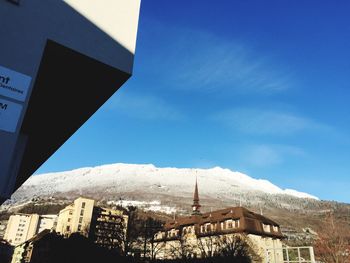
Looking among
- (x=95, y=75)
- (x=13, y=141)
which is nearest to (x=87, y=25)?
(x=95, y=75)

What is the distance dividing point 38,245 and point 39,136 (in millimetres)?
54996

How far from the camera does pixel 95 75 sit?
262 inches

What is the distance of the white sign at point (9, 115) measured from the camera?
5.20m

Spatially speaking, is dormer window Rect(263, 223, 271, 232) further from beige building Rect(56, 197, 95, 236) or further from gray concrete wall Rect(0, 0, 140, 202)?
gray concrete wall Rect(0, 0, 140, 202)

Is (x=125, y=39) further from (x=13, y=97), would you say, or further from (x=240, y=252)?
(x=240, y=252)

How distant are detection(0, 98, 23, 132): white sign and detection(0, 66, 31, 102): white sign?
14 cm

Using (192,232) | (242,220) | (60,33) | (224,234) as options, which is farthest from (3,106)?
(192,232)

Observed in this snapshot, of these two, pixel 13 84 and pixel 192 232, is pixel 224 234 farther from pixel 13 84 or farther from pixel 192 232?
pixel 13 84

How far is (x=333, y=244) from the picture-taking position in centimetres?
2806

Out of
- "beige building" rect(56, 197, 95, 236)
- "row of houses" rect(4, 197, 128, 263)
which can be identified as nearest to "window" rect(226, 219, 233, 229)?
"row of houses" rect(4, 197, 128, 263)

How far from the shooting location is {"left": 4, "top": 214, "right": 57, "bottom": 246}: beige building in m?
120

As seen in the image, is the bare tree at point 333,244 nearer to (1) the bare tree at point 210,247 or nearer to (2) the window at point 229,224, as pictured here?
(1) the bare tree at point 210,247

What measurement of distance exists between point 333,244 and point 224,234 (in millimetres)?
21959

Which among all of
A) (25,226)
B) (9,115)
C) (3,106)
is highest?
(25,226)
